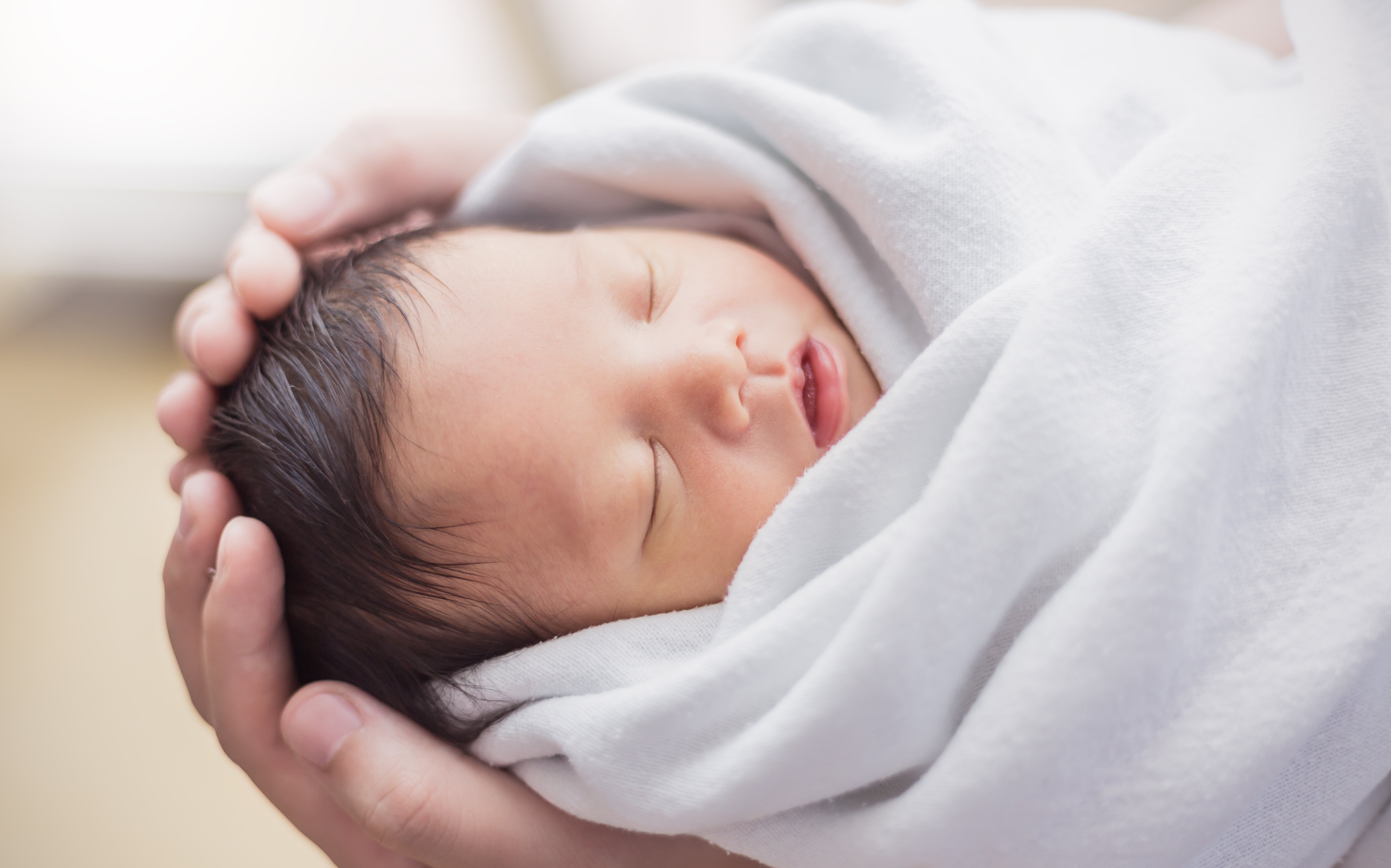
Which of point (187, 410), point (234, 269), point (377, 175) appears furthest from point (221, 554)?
point (377, 175)

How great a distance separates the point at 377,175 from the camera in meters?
1.07

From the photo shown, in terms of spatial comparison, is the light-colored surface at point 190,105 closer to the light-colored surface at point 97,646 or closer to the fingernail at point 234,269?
the light-colored surface at point 97,646

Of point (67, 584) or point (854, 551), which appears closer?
point (854, 551)

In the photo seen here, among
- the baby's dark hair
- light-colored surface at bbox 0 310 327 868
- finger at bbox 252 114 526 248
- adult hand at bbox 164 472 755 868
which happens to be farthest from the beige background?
finger at bbox 252 114 526 248

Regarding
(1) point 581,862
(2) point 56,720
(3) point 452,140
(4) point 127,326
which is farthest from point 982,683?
(4) point 127,326

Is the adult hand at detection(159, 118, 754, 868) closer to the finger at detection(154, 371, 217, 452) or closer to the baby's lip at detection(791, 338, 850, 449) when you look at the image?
the finger at detection(154, 371, 217, 452)

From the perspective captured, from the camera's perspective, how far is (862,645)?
580 mm

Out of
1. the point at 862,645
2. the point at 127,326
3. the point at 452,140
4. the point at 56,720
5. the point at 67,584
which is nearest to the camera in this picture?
the point at 862,645

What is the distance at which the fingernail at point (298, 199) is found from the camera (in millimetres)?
961

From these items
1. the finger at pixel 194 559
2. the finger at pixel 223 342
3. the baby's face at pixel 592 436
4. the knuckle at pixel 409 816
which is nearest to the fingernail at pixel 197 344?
the finger at pixel 223 342

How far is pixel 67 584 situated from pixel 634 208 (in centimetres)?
116

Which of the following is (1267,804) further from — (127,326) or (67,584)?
(127,326)

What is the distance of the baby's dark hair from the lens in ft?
2.40

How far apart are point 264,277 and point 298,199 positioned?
0.16 meters
